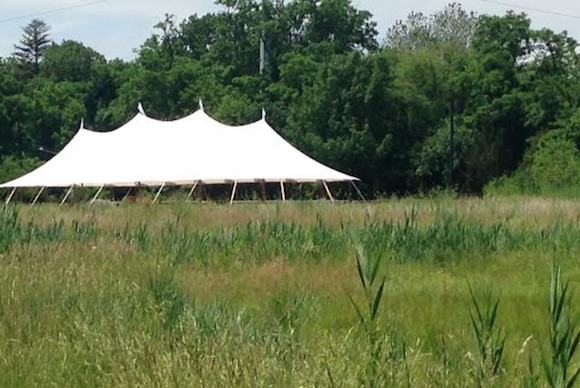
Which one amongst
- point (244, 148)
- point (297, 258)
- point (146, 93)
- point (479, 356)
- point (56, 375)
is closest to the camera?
point (479, 356)

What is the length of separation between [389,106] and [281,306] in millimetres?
42174

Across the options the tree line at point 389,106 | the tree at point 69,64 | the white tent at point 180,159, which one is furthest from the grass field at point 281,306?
the tree at point 69,64

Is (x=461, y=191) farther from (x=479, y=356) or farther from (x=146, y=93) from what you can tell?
(x=479, y=356)

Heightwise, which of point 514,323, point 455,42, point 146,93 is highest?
point 455,42

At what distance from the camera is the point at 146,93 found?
5575 centimetres

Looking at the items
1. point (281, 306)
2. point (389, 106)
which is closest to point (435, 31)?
point (389, 106)

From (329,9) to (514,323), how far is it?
57.3 m

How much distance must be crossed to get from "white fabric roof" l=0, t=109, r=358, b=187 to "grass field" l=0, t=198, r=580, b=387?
15397mm

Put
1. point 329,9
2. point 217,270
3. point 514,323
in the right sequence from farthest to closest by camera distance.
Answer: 1. point 329,9
2. point 217,270
3. point 514,323

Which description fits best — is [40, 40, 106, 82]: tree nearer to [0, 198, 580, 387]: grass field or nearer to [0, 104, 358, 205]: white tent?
[0, 104, 358, 205]: white tent

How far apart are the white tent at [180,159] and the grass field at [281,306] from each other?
50.4 ft

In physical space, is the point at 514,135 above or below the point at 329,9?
below

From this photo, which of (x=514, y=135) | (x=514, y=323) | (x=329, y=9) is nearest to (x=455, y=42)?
(x=329, y=9)

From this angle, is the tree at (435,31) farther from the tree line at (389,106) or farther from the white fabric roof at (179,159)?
the white fabric roof at (179,159)
